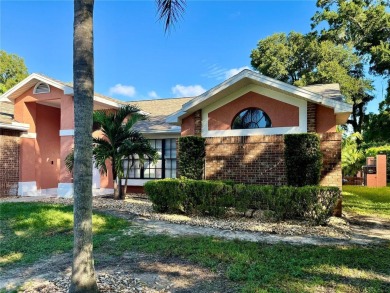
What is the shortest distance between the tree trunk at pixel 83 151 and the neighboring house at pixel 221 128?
8.18 metres

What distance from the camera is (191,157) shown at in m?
12.0

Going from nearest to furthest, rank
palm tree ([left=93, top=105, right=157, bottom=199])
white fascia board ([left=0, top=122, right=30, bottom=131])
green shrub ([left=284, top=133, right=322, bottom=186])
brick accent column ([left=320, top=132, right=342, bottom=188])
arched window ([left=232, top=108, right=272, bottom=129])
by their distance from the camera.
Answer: green shrub ([left=284, top=133, right=322, bottom=186]) → brick accent column ([left=320, top=132, right=342, bottom=188]) → arched window ([left=232, top=108, right=272, bottom=129]) → palm tree ([left=93, top=105, right=157, bottom=199]) → white fascia board ([left=0, top=122, right=30, bottom=131])

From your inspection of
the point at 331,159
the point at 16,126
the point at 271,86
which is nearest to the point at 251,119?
the point at 271,86

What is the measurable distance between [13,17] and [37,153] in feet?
24.4

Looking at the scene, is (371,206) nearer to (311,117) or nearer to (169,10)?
(311,117)

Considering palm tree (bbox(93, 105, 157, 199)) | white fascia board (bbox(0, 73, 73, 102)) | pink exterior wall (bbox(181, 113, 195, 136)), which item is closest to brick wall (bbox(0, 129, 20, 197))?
white fascia board (bbox(0, 73, 73, 102))

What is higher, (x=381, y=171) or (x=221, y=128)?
(x=221, y=128)

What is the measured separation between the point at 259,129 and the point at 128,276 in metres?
8.36

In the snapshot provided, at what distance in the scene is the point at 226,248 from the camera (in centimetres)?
635

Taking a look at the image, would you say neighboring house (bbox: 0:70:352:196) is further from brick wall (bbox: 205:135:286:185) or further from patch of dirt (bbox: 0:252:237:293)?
patch of dirt (bbox: 0:252:237:293)

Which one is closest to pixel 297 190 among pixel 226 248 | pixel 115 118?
pixel 226 248

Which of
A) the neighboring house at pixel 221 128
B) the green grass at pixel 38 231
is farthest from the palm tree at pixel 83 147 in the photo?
the neighboring house at pixel 221 128

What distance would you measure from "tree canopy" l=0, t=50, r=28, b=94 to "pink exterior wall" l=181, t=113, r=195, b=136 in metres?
32.4

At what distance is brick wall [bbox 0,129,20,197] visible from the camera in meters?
15.2
